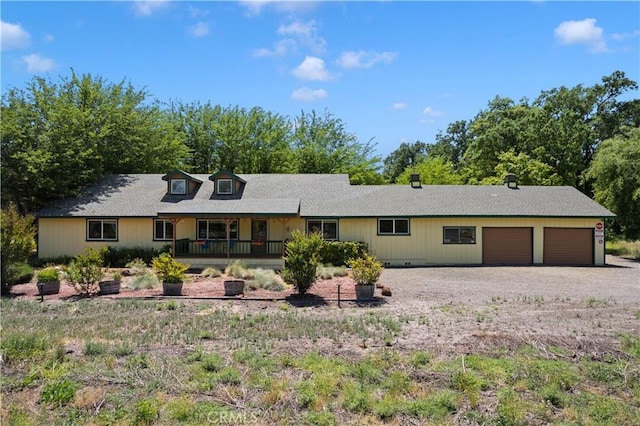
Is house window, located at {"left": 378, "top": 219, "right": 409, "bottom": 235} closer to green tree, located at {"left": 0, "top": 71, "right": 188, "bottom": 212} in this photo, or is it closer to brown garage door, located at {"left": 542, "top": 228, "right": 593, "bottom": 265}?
brown garage door, located at {"left": 542, "top": 228, "right": 593, "bottom": 265}

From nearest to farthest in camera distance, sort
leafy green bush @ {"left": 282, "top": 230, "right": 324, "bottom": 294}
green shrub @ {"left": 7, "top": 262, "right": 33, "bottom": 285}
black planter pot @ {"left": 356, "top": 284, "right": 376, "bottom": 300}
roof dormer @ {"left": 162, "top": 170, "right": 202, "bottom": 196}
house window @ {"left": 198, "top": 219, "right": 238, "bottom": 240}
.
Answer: black planter pot @ {"left": 356, "top": 284, "right": 376, "bottom": 300}
leafy green bush @ {"left": 282, "top": 230, "right": 324, "bottom": 294}
green shrub @ {"left": 7, "top": 262, "right": 33, "bottom": 285}
house window @ {"left": 198, "top": 219, "right": 238, "bottom": 240}
roof dormer @ {"left": 162, "top": 170, "right": 202, "bottom": 196}

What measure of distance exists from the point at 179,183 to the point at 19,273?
10944 mm

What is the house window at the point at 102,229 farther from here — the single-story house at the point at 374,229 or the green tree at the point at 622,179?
the green tree at the point at 622,179

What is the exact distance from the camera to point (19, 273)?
50.0 feet

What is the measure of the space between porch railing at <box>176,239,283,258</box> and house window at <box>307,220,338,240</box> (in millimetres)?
1910

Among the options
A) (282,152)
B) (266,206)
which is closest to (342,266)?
(266,206)

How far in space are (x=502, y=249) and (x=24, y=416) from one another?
22.0 meters

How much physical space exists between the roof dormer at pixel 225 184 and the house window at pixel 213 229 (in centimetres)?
182

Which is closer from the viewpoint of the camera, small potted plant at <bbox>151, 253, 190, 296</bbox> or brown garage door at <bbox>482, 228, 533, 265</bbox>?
small potted plant at <bbox>151, 253, 190, 296</bbox>

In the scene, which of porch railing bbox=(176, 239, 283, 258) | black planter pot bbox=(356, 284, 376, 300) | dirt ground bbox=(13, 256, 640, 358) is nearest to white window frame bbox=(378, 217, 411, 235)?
dirt ground bbox=(13, 256, 640, 358)

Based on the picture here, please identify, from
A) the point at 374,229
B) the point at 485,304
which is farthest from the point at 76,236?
the point at 485,304

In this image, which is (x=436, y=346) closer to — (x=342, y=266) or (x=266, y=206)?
(x=342, y=266)

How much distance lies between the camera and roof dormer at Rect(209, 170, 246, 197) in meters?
25.1

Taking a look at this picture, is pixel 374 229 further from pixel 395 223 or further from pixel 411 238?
pixel 411 238
